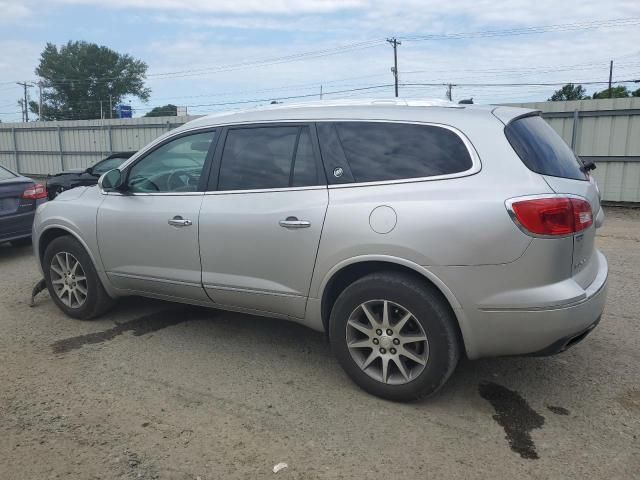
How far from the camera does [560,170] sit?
3.14 meters

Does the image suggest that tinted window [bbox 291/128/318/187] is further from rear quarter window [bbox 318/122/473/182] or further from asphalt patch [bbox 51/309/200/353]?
asphalt patch [bbox 51/309/200/353]

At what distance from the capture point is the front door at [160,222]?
3973mm

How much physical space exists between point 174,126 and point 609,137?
13.2m

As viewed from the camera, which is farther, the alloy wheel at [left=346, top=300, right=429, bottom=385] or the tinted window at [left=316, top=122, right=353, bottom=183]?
the tinted window at [left=316, top=122, right=353, bottom=183]

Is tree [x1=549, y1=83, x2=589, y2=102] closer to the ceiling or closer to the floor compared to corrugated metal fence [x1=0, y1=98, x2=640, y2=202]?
closer to the ceiling

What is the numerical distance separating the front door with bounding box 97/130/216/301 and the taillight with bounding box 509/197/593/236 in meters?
2.20

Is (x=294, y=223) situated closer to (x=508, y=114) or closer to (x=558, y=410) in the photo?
(x=508, y=114)

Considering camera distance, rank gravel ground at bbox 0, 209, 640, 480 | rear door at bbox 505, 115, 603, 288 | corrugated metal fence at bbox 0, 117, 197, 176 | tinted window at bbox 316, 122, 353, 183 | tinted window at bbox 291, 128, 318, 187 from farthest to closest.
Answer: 1. corrugated metal fence at bbox 0, 117, 197, 176
2. tinted window at bbox 291, 128, 318, 187
3. tinted window at bbox 316, 122, 353, 183
4. rear door at bbox 505, 115, 603, 288
5. gravel ground at bbox 0, 209, 640, 480

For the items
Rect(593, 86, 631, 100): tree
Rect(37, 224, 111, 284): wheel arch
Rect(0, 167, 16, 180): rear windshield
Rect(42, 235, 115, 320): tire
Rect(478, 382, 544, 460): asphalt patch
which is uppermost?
Rect(593, 86, 631, 100): tree

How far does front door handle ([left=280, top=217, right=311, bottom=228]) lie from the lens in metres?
3.38

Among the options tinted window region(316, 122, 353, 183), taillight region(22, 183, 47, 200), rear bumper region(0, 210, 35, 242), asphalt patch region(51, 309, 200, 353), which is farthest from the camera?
taillight region(22, 183, 47, 200)

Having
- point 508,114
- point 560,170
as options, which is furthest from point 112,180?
point 560,170

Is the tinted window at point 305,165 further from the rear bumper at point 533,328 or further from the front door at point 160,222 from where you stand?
the rear bumper at point 533,328

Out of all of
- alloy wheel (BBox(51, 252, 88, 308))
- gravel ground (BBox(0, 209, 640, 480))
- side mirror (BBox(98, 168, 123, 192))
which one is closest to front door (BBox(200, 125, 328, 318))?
gravel ground (BBox(0, 209, 640, 480))
